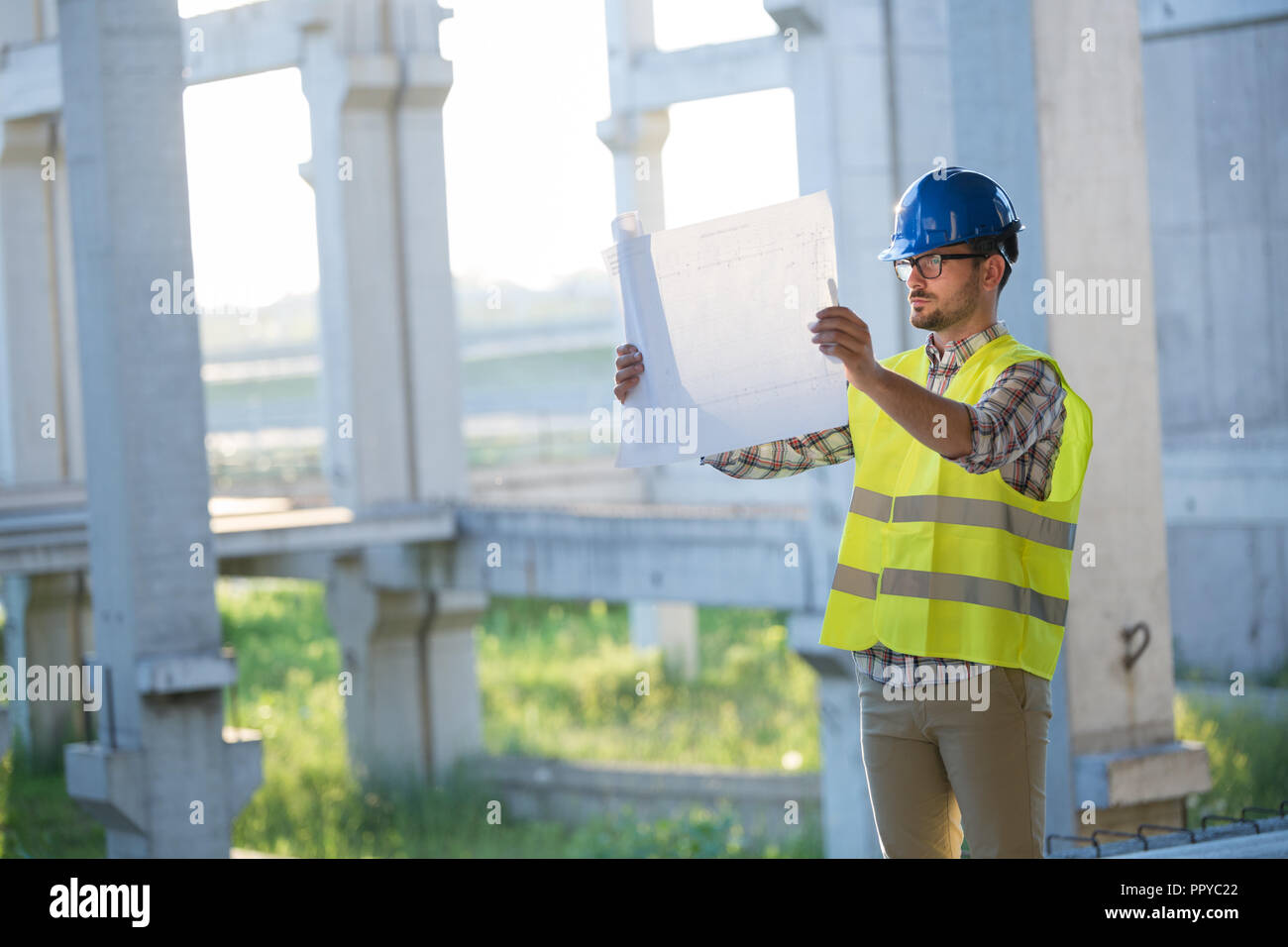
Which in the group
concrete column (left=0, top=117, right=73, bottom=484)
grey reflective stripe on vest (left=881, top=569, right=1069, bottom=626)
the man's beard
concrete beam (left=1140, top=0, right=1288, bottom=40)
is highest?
concrete beam (left=1140, top=0, right=1288, bottom=40)

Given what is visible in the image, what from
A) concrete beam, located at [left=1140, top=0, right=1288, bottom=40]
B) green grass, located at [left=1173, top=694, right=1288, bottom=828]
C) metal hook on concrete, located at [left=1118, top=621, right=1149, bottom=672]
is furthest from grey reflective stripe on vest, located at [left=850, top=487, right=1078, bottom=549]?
concrete beam, located at [left=1140, top=0, right=1288, bottom=40]

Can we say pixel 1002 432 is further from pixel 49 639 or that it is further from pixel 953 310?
pixel 49 639

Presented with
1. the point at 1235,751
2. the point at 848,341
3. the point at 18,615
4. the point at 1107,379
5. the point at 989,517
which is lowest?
the point at 1235,751

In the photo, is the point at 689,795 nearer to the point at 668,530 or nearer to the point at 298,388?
the point at 668,530

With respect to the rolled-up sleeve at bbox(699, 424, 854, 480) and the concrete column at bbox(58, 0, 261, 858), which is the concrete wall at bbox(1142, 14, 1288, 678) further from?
the rolled-up sleeve at bbox(699, 424, 854, 480)

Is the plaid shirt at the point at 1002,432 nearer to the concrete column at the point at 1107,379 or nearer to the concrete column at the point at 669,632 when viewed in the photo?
the concrete column at the point at 1107,379

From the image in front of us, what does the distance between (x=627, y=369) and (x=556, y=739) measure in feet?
54.2

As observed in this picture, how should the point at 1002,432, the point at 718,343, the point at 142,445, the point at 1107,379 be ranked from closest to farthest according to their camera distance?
1. the point at 1002,432
2. the point at 718,343
3. the point at 1107,379
4. the point at 142,445

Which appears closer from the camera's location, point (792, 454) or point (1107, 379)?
point (792, 454)

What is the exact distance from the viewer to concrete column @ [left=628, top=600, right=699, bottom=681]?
2311cm

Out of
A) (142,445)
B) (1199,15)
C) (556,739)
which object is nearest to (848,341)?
(142,445)

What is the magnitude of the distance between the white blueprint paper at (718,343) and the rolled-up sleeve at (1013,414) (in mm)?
552

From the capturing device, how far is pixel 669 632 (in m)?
23.2

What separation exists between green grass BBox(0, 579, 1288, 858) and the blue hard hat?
10.3 meters
